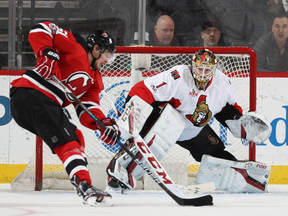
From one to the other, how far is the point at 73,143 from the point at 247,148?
1812mm

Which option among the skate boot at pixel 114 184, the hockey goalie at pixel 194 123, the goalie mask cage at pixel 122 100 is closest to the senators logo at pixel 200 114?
the hockey goalie at pixel 194 123

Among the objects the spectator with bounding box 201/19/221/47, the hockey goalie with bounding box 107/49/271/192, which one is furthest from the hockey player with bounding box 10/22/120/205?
the spectator with bounding box 201/19/221/47

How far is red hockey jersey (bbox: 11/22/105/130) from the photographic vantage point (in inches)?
84.4

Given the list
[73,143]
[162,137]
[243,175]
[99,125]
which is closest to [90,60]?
[99,125]

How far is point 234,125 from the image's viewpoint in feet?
9.91

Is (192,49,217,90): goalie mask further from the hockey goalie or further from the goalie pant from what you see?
the goalie pant

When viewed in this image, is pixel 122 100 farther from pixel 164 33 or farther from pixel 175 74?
pixel 175 74

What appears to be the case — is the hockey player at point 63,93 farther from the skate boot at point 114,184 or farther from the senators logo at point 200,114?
the senators logo at point 200,114

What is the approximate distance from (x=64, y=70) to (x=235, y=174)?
1.41m

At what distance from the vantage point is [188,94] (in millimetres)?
2840

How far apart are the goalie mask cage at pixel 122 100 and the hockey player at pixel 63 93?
76cm

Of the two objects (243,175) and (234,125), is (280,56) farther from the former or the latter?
(243,175)

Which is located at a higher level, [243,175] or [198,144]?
[198,144]

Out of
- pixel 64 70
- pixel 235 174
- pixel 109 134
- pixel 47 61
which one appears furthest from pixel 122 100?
pixel 47 61
